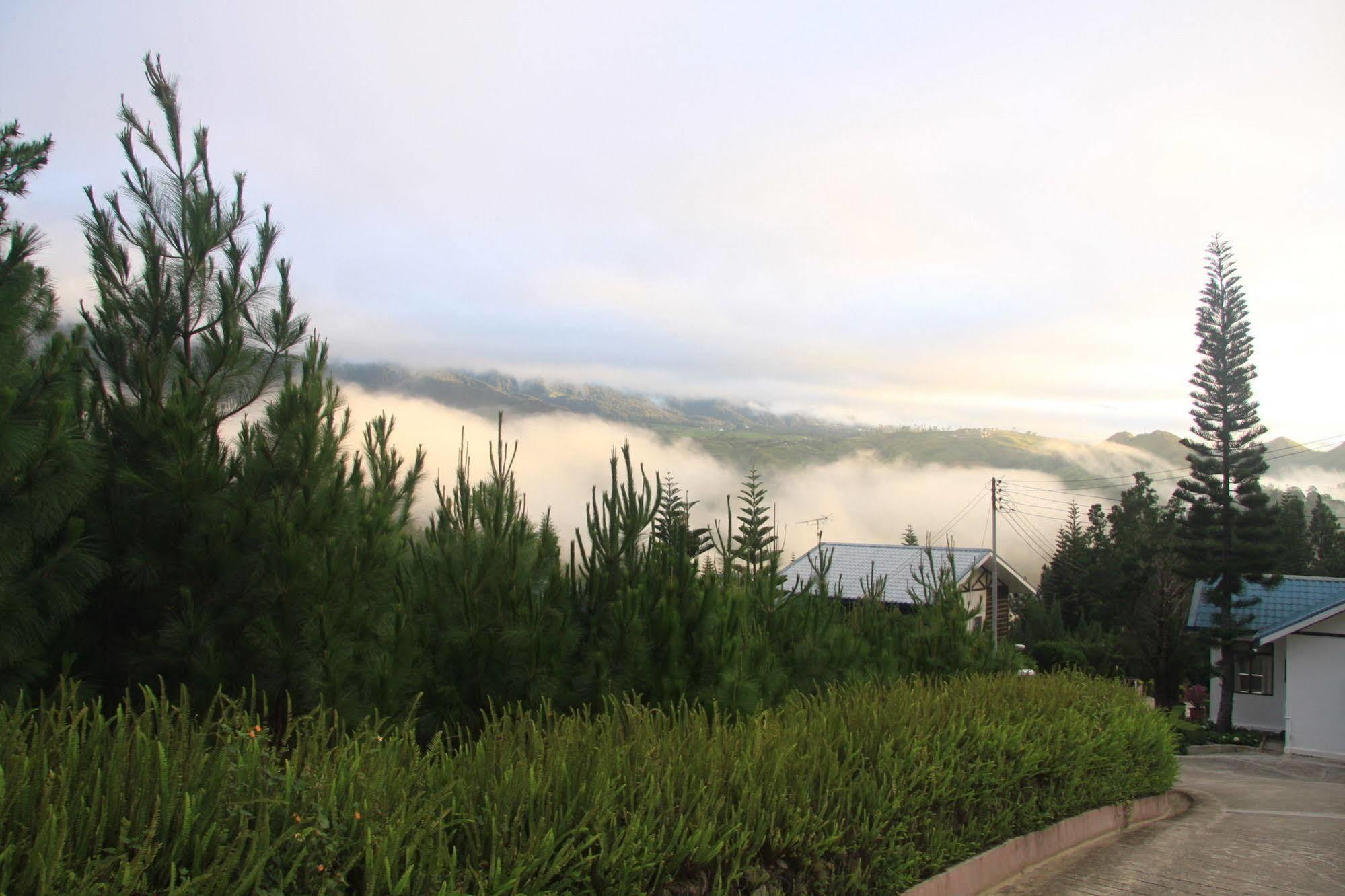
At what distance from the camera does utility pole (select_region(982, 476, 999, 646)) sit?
37.4m

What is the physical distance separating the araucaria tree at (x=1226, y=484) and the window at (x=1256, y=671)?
108 cm

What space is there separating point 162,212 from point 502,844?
19.0 feet

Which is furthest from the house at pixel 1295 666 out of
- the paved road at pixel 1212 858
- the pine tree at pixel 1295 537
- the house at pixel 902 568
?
the paved road at pixel 1212 858

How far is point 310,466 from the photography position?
6066 mm

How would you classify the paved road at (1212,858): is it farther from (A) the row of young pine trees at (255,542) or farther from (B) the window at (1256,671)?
(B) the window at (1256,671)

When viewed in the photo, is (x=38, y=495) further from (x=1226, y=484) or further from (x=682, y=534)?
(x=1226, y=484)

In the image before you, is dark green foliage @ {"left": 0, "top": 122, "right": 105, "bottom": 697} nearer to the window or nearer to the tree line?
the tree line

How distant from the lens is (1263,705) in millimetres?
34469

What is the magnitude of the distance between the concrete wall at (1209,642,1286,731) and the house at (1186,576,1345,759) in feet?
0.08

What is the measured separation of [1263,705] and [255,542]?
38.5 meters

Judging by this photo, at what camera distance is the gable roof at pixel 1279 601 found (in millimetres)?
34750

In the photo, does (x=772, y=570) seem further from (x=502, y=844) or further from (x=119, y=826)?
(x=119, y=826)

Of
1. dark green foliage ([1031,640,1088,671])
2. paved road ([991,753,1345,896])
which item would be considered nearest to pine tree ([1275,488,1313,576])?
dark green foliage ([1031,640,1088,671])

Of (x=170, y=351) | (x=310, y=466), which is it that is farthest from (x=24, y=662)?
(x=170, y=351)
